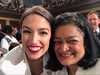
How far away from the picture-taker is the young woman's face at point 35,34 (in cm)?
72

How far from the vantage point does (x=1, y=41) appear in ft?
6.74

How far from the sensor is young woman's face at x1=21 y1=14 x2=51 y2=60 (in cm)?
72

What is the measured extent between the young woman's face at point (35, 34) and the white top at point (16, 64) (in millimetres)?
173

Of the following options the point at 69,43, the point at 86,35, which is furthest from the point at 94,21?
the point at 69,43

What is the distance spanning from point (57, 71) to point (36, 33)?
1.44ft

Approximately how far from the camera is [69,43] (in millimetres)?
696

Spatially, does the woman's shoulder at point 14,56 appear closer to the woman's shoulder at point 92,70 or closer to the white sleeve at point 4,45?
the woman's shoulder at point 92,70

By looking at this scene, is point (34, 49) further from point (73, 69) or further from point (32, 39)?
point (73, 69)

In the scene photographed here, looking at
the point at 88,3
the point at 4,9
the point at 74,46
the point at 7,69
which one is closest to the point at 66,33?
the point at 74,46

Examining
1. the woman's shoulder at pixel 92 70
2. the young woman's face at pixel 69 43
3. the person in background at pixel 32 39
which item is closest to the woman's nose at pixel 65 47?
the young woman's face at pixel 69 43

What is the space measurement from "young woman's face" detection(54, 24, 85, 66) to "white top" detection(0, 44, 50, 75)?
0.94 feet

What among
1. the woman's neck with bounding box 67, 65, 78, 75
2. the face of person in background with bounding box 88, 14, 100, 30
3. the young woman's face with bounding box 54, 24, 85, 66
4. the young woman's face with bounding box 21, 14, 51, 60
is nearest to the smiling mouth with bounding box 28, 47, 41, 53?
the young woman's face with bounding box 21, 14, 51, 60

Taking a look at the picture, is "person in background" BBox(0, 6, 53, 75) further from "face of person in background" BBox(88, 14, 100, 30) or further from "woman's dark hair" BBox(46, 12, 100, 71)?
"face of person in background" BBox(88, 14, 100, 30)

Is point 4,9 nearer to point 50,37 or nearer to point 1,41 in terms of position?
point 1,41
